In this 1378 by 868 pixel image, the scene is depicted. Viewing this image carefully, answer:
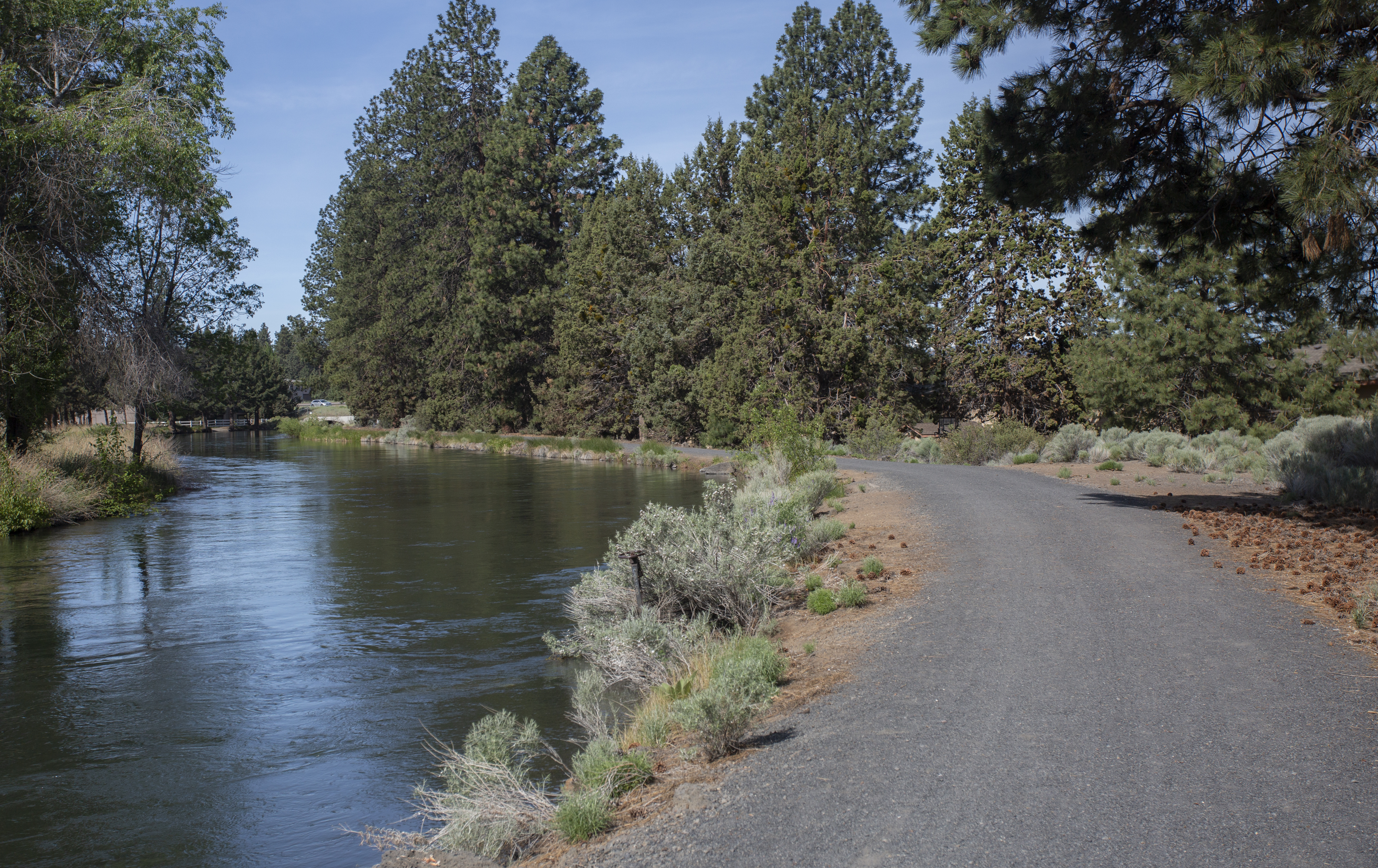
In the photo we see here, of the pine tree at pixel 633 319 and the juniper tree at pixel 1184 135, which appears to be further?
the pine tree at pixel 633 319

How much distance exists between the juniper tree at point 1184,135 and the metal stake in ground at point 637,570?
6.76m

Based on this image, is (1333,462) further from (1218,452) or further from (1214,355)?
(1214,355)

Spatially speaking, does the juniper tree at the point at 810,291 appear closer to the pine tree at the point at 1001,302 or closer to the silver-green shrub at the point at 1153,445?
the pine tree at the point at 1001,302

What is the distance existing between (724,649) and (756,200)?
90.9 ft

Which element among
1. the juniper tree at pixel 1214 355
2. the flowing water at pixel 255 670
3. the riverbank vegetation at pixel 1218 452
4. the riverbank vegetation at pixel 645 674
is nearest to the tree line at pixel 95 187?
the flowing water at pixel 255 670

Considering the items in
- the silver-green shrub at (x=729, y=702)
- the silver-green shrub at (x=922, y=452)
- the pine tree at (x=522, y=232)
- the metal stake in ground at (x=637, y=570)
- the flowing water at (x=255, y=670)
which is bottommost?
the flowing water at (x=255, y=670)

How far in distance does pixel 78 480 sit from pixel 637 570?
17.9m

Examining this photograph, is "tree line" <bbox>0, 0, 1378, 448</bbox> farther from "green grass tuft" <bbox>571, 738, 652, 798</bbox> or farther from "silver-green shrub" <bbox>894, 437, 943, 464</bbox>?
"green grass tuft" <bbox>571, 738, 652, 798</bbox>

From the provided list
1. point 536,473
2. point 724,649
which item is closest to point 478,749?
point 724,649

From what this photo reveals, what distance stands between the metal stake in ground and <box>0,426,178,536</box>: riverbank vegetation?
14.8m

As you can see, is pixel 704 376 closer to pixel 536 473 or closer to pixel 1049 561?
pixel 536 473

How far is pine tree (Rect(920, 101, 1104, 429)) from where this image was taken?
30625 mm

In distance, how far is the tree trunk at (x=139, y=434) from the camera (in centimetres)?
2481

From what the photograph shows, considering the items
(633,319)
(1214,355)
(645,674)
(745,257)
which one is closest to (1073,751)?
(645,674)
